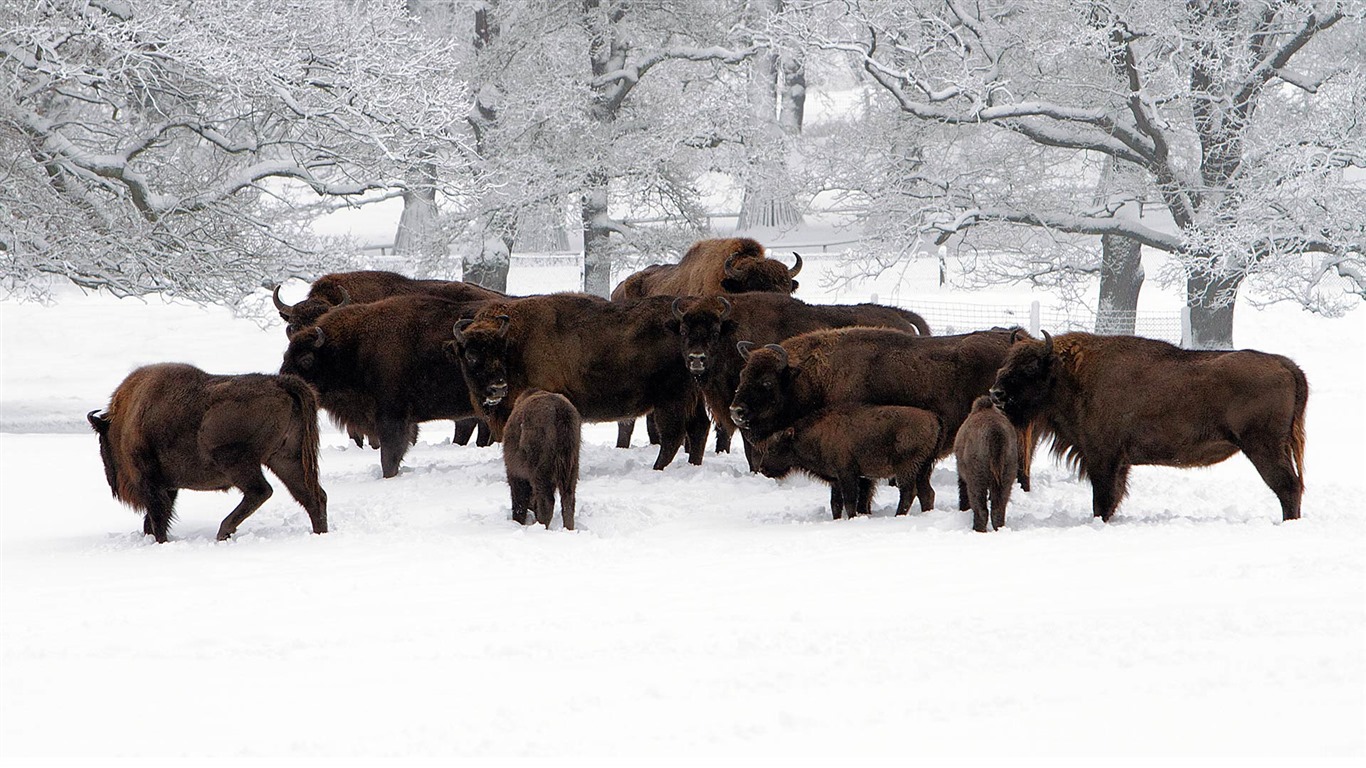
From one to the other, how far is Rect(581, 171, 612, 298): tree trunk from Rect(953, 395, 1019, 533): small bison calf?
15.7 meters

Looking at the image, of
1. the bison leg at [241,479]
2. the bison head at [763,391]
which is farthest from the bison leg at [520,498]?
the bison head at [763,391]

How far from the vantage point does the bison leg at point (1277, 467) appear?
7.72 metres

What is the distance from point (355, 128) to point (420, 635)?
11462mm

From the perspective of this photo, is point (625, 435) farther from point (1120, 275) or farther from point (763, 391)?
point (1120, 275)

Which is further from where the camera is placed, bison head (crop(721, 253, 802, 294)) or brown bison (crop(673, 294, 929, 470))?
bison head (crop(721, 253, 802, 294))

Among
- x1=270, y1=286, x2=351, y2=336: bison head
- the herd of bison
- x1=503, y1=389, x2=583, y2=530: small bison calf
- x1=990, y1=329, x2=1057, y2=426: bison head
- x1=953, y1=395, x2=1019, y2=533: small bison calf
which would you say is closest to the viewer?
x1=953, y1=395, x2=1019, y2=533: small bison calf

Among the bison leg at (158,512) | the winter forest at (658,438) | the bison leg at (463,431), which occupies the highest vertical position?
the winter forest at (658,438)

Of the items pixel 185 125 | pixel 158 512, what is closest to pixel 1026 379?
pixel 158 512

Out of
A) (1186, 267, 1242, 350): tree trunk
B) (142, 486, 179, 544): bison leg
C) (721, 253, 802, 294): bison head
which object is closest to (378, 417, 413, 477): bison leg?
(142, 486, 179, 544): bison leg

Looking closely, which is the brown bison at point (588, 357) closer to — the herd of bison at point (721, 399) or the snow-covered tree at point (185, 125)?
the herd of bison at point (721, 399)

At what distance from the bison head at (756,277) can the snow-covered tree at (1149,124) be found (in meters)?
6.78

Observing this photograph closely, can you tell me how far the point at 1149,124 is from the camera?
19.2 m

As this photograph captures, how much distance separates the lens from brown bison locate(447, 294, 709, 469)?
9695mm

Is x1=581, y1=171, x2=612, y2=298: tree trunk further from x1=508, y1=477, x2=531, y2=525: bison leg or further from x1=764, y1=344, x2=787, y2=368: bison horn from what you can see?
x1=508, y1=477, x2=531, y2=525: bison leg
